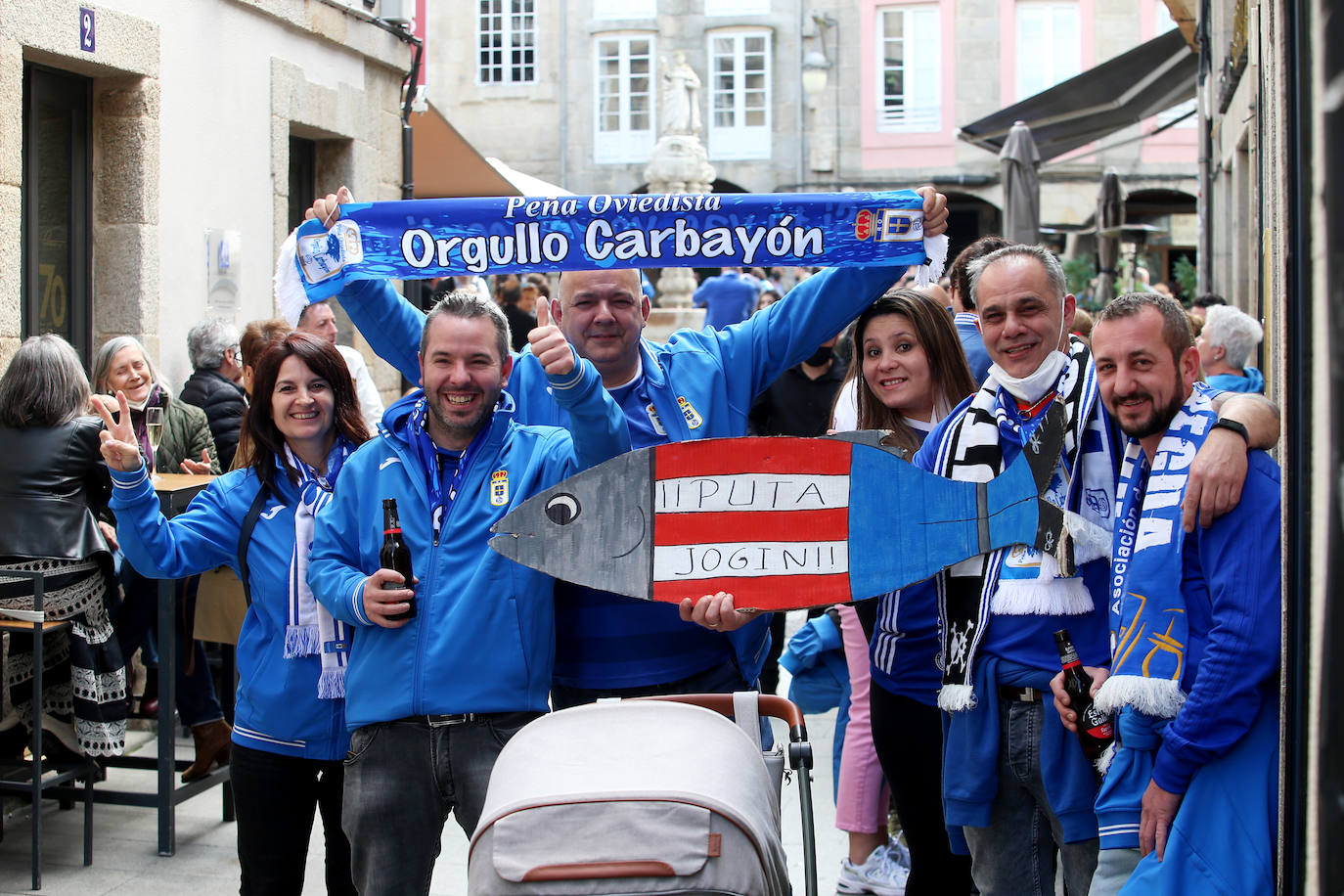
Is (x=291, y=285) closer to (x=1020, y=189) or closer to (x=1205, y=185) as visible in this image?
(x=1020, y=189)

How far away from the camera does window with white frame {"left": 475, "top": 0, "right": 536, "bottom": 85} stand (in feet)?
108

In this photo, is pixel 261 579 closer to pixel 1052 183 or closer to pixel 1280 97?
pixel 1280 97

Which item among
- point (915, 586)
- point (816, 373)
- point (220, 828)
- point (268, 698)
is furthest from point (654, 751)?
point (816, 373)

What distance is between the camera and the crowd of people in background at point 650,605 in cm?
268

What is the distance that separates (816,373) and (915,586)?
366 cm

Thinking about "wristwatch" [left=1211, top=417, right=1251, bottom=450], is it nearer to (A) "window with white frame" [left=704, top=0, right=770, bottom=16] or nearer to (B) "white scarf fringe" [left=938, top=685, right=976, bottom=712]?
(B) "white scarf fringe" [left=938, top=685, right=976, bottom=712]

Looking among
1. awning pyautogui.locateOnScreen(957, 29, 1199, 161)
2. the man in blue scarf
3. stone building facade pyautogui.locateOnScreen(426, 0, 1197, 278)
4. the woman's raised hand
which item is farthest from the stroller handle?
stone building facade pyautogui.locateOnScreen(426, 0, 1197, 278)

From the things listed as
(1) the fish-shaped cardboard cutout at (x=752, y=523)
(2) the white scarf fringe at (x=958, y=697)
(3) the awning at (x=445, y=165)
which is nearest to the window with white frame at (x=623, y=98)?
(3) the awning at (x=445, y=165)

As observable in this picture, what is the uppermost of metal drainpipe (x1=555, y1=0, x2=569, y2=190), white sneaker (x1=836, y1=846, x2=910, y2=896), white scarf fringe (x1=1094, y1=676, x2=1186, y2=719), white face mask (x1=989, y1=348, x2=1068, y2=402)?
metal drainpipe (x1=555, y1=0, x2=569, y2=190)

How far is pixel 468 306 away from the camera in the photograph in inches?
124

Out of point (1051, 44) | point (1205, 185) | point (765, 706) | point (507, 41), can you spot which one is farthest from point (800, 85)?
point (765, 706)

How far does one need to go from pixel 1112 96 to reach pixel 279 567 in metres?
13.2

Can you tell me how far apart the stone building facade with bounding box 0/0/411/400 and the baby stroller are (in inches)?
198

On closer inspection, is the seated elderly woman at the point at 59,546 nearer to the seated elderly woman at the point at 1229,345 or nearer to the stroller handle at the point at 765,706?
the stroller handle at the point at 765,706
